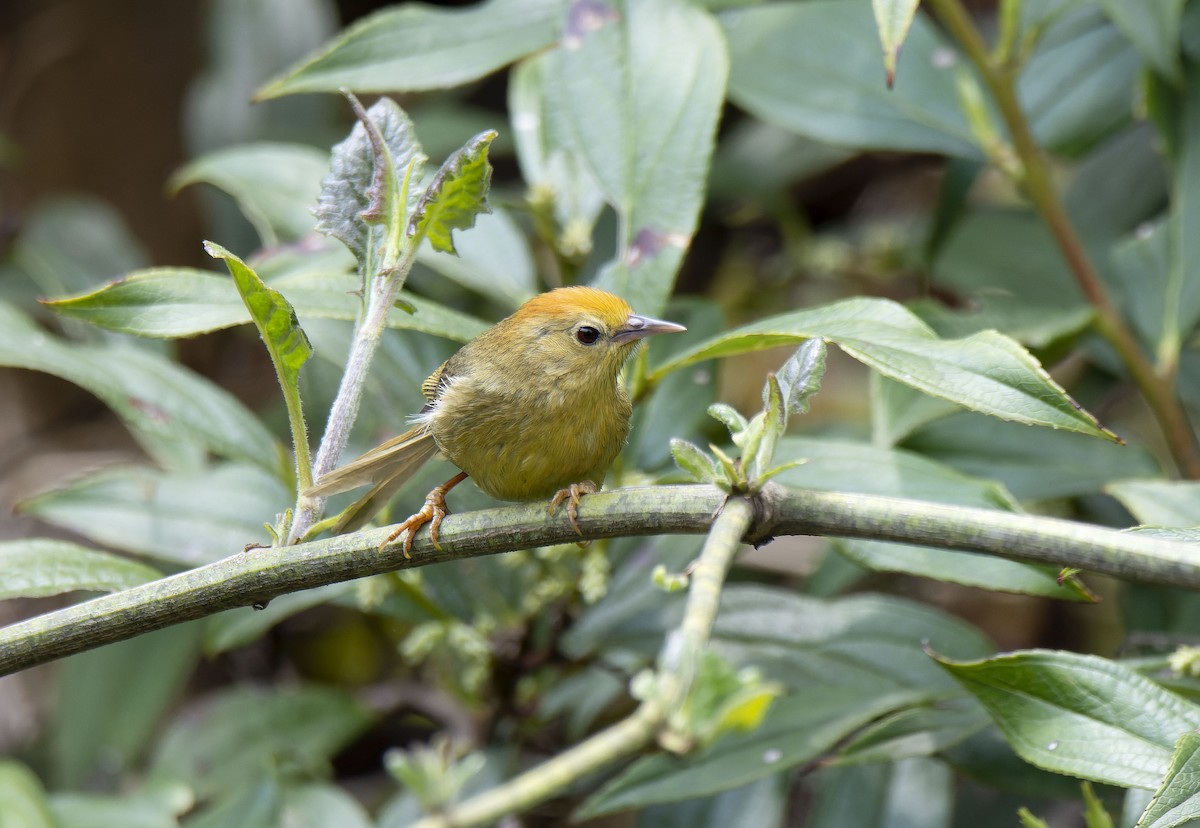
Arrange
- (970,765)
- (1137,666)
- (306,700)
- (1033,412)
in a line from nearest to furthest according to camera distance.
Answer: (1033,412) < (1137,666) < (970,765) < (306,700)

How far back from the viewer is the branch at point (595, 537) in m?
1.10

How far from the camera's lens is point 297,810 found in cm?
227

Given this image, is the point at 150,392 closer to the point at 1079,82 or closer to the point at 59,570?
the point at 59,570

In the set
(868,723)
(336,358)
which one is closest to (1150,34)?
(868,723)

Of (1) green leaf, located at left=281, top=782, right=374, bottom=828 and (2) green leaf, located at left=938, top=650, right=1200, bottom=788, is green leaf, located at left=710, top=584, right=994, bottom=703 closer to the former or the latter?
(2) green leaf, located at left=938, top=650, right=1200, bottom=788

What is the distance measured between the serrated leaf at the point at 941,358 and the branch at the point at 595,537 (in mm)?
218

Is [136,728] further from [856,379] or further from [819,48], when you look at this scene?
[856,379]

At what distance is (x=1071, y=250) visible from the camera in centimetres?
231

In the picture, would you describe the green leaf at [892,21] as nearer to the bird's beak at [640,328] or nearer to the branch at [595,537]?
the bird's beak at [640,328]

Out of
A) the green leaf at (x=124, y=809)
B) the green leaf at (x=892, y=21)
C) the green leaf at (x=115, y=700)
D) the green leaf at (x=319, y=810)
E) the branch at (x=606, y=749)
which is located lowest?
the green leaf at (x=115, y=700)

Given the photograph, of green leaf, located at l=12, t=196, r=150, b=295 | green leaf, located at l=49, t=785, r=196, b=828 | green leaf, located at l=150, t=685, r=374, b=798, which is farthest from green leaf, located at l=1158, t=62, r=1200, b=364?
green leaf, located at l=12, t=196, r=150, b=295

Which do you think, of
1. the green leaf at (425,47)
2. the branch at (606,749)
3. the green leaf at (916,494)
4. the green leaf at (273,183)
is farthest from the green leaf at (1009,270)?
the branch at (606,749)

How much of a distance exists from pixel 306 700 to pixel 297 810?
0.44 metres

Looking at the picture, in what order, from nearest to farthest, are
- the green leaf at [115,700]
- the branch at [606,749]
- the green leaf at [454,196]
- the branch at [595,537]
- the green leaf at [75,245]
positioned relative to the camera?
the branch at [606,749] → the branch at [595,537] → the green leaf at [454,196] → the green leaf at [115,700] → the green leaf at [75,245]
